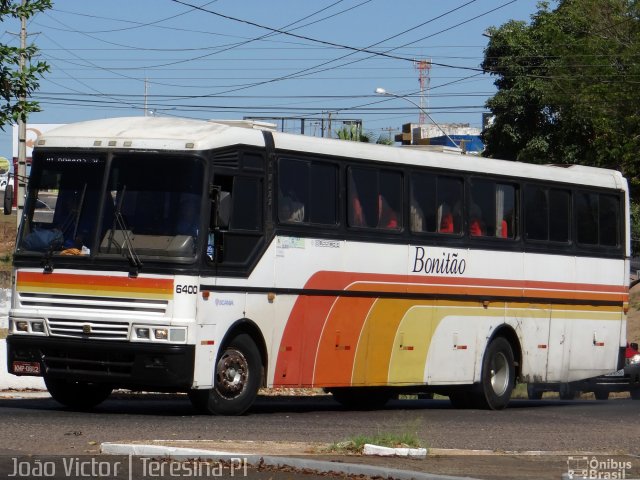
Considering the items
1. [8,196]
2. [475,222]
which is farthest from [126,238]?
[475,222]

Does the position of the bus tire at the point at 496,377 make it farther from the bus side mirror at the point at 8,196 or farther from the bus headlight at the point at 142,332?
the bus side mirror at the point at 8,196

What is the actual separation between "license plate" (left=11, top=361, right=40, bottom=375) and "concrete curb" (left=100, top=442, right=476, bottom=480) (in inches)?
155

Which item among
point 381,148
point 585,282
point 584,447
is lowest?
point 584,447

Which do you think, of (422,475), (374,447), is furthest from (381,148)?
(422,475)

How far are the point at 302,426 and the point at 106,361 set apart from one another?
7.36ft

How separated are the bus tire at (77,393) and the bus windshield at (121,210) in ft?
5.86

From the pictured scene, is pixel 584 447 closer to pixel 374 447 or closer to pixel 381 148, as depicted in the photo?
pixel 374 447

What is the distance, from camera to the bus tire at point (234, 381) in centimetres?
1538

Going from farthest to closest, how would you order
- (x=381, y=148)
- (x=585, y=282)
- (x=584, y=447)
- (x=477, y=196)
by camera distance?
(x=585, y=282), (x=477, y=196), (x=381, y=148), (x=584, y=447)

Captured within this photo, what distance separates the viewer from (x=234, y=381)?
614 inches

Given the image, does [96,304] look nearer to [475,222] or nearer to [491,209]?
[475,222]

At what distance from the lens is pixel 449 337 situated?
62.5 feet

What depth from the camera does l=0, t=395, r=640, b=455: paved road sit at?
1280 centimetres

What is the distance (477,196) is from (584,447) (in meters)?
6.34
